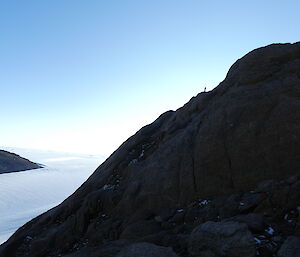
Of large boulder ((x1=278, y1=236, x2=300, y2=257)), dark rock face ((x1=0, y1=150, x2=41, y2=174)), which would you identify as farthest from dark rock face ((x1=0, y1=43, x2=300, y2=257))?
dark rock face ((x1=0, y1=150, x2=41, y2=174))

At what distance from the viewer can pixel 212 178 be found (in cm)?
1432

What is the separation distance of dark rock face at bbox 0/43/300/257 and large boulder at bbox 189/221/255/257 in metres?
0.34

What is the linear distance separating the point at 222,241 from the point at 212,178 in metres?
5.88

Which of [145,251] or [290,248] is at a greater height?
[290,248]

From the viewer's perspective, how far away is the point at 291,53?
55.7 feet

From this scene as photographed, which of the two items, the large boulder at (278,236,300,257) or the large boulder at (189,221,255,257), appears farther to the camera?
the large boulder at (189,221,255,257)

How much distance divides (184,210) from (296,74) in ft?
30.6

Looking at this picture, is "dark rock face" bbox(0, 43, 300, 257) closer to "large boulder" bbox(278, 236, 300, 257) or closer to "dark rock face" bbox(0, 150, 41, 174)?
"large boulder" bbox(278, 236, 300, 257)

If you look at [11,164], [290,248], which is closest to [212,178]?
[290,248]

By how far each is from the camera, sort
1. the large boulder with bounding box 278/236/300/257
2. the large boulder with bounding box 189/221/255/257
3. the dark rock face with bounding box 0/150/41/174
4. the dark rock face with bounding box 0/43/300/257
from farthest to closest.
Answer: the dark rock face with bounding box 0/150/41/174 < the dark rock face with bounding box 0/43/300/257 < the large boulder with bounding box 189/221/255/257 < the large boulder with bounding box 278/236/300/257

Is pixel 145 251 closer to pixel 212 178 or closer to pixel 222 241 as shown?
pixel 222 241

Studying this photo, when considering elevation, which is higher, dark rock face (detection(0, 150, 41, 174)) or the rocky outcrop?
dark rock face (detection(0, 150, 41, 174))

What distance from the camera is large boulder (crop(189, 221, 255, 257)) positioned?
820 cm

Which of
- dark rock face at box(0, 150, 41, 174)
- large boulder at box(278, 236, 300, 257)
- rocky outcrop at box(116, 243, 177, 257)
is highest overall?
dark rock face at box(0, 150, 41, 174)
